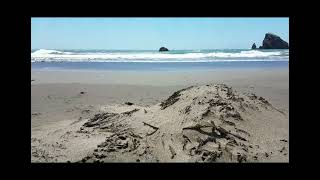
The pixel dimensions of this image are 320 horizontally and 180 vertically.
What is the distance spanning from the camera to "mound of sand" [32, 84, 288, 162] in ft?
14.1

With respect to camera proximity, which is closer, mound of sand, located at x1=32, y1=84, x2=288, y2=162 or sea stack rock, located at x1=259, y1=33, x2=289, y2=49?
mound of sand, located at x1=32, y1=84, x2=288, y2=162

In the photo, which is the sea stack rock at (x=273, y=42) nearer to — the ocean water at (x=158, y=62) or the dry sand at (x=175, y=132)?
the ocean water at (x=158, y=62)

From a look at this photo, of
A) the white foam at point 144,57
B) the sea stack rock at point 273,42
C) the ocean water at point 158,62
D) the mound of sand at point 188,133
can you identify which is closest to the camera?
the mound of sand at point 188,133

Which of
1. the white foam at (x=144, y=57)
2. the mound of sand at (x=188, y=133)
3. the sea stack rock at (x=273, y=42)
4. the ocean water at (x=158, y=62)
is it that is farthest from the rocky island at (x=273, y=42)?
the mound of sand at (x=188, y=133)

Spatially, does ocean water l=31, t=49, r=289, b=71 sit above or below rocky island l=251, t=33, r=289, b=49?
below

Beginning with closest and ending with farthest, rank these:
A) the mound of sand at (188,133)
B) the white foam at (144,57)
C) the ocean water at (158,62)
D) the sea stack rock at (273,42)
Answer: the mound of sand at (188,133) → the ocean water at (158,62) → the white foam at (144,57) → the sea stack rock at (273,42)

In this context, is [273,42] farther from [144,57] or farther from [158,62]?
[158,62]

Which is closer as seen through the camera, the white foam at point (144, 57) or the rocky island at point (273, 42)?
the white foam at point (144, 57)

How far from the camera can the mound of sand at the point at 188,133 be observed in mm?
4305

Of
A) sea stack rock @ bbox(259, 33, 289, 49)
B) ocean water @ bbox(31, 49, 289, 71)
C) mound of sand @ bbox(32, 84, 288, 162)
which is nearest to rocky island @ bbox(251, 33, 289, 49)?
sea stack rock @ bbox(259, 33, 289, 49)

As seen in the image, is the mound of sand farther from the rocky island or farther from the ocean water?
the rocky island

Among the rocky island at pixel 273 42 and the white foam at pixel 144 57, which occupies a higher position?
the rocky island at pixel 273 42

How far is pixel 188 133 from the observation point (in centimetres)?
466
